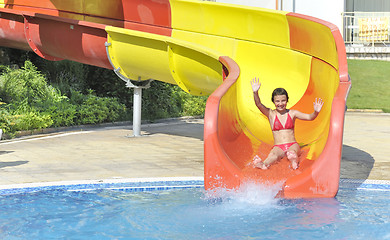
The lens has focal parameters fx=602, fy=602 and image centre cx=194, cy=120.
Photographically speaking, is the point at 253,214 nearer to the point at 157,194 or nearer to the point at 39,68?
the point at 157,194

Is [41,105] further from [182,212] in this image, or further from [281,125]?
[182,212]

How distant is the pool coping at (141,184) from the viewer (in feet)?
25.2

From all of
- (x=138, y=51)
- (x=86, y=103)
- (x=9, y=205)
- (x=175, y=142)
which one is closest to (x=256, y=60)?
(x=138, y=51)

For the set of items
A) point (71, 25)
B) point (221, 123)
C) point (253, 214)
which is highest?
point (71, 25)

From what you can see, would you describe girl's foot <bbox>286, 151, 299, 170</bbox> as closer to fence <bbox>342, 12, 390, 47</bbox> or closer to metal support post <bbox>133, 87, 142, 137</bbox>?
metal support post <bbox>133, 87, 142, 137</bbox>

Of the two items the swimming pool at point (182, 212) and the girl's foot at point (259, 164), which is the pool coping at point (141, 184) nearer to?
the swimming pool at point (182, 212)

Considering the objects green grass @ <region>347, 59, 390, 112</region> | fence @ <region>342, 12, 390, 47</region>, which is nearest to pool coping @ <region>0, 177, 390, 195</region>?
green grass @ <region>347, 59, 390, 112</region>

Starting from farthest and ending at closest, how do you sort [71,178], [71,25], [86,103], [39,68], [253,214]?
1. [39,68]
2. [86,103]
3. [71,25]
4. [71,178]
5. [253,214]

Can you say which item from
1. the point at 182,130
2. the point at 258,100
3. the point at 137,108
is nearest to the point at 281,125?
the point at 258,100

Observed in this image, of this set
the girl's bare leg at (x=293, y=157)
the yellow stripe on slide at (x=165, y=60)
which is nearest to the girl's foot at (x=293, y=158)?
the girl's bare leg at (x=293, y=157)

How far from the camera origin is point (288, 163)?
26.2ft

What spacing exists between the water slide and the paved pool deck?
114 cm

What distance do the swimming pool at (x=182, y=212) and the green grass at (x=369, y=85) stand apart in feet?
41.8

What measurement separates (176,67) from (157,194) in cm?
310
